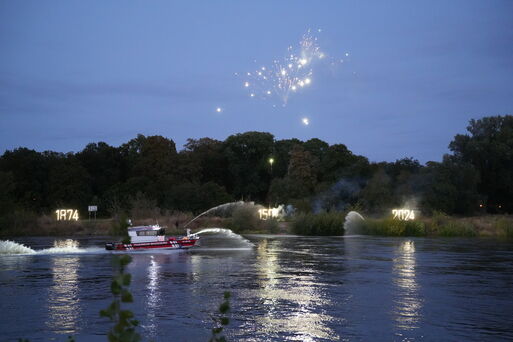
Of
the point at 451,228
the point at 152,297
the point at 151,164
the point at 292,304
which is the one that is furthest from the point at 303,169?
the point at 292,304

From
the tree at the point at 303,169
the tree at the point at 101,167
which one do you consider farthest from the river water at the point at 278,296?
the tree at the point at 101,167

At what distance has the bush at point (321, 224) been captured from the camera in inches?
2800

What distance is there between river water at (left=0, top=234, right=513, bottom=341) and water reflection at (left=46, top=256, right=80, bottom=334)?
5 centimetres

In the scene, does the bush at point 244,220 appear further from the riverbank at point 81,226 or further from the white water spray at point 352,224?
the white water spray at point 352,224

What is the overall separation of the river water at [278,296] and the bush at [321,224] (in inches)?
1086

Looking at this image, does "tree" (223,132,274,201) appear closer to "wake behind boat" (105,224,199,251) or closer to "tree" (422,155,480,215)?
"tree" (422,155,480,215)

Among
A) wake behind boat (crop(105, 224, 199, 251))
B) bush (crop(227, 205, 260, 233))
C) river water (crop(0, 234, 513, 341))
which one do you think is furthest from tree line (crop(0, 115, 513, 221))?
river water (crop(0, 234, 513, 341))

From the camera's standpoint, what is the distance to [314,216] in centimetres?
7269

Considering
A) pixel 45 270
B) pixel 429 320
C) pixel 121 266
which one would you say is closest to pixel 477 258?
pixel 429 320

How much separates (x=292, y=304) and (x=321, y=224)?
48989 mm

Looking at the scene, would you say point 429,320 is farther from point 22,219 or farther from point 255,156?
point 255,156

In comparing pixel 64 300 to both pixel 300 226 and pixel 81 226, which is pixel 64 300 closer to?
pixel 300 226

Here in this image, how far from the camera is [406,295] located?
989 inches

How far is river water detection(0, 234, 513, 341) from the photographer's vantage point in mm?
18438
